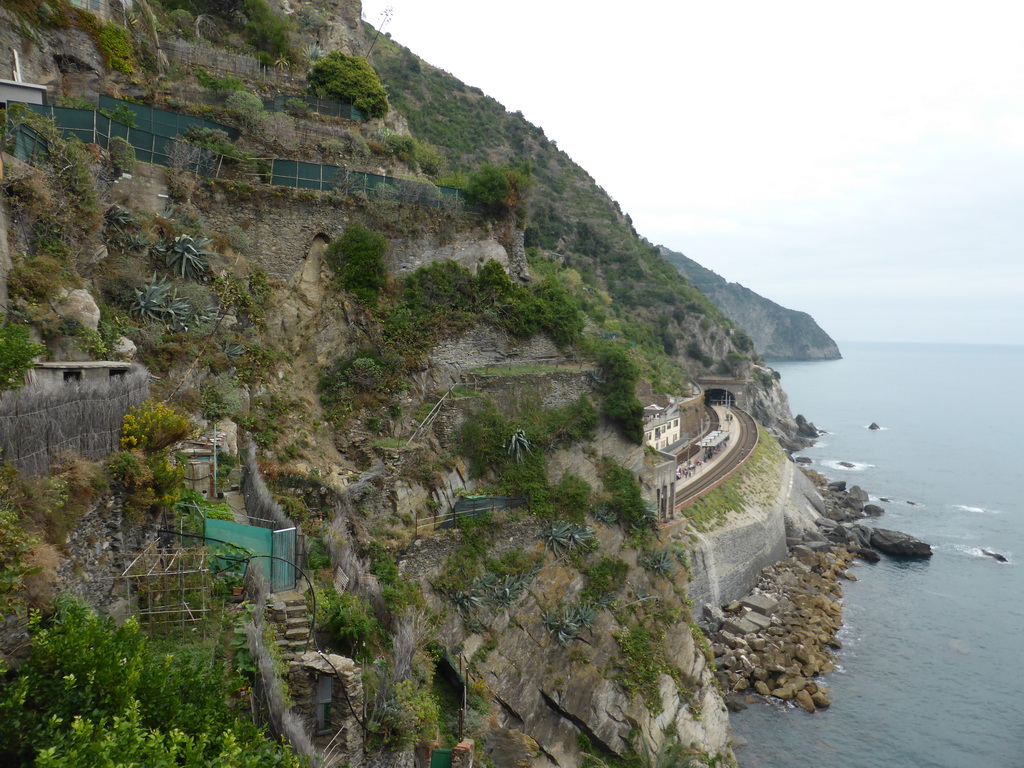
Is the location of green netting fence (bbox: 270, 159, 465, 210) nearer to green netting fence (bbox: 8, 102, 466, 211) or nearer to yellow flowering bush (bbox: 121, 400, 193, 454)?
green netting fence (bbox: 8, 102, 466, 211)

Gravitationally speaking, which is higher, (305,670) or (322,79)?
(322,79)

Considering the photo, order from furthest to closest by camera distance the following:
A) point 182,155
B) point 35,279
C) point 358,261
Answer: point 358,261 → point 182,155 → point 35,279

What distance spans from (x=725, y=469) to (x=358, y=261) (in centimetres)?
3294

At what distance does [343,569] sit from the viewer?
12.8 m

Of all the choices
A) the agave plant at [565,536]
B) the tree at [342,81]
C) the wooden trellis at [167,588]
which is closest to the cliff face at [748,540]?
the agave plant at [565,536]

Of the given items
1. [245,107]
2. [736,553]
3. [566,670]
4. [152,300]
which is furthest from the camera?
[736,553]

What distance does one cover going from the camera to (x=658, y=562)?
23.2 metres

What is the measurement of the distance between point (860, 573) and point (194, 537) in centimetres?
4412

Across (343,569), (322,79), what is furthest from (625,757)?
(322,79)

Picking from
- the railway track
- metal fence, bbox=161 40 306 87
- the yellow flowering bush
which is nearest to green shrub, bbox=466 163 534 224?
metal fence, bbox=161 40 306 87

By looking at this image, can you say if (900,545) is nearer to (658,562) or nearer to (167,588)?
(658,562)

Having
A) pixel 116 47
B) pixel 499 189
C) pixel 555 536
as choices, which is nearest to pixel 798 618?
pixel 555 536

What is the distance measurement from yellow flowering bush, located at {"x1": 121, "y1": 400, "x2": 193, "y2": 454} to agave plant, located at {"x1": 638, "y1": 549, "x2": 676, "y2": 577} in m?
18.2

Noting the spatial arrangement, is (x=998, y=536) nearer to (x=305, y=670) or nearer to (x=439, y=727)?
(x=439, y=727)
